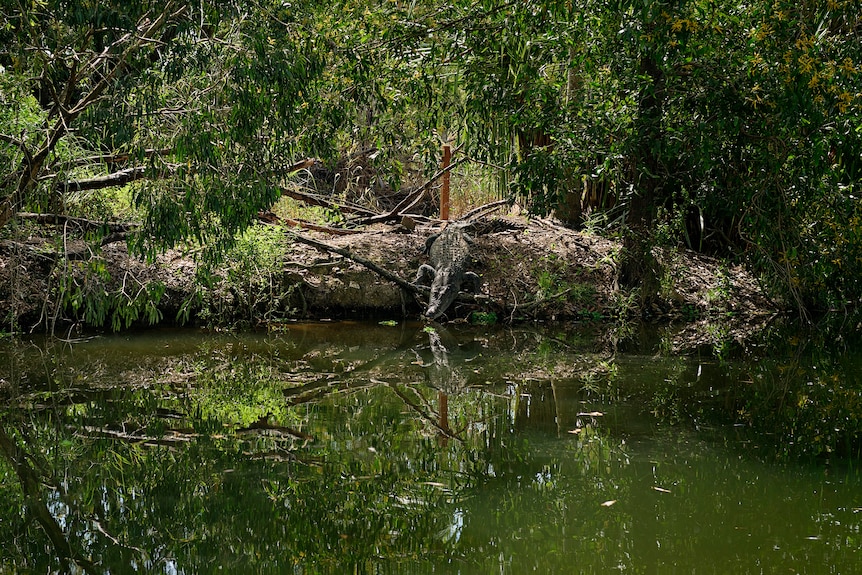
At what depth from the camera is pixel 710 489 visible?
15.0 feet

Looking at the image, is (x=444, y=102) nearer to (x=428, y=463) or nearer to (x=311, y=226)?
(x=311, y=226)

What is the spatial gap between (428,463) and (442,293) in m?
6.48

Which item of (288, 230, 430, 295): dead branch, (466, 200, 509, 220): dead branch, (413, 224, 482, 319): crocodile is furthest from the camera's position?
(466, 200, 509, 220): dead branch

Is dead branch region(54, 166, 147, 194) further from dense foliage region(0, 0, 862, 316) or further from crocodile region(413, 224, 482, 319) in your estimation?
crocodile region(413, 224, 482, 319)

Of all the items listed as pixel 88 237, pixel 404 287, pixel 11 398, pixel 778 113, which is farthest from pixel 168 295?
pixel 778 113

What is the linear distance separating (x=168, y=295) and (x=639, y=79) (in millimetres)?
6143

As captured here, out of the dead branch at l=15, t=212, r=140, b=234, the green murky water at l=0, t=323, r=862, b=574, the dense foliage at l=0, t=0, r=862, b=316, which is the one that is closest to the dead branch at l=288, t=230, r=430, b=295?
the dense foliage at l=0, t=0, r=862, b=316

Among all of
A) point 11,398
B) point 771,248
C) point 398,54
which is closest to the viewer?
point 11,398

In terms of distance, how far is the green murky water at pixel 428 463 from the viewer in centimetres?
378

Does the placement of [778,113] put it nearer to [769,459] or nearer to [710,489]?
[769,459]

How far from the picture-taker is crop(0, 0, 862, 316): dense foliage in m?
7.10

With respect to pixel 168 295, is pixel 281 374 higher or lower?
lower

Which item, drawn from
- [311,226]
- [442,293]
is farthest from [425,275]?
[311,226]

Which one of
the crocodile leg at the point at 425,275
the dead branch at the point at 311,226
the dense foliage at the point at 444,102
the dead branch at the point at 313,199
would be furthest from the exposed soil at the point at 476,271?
the dense foliage at the point at 444,102
